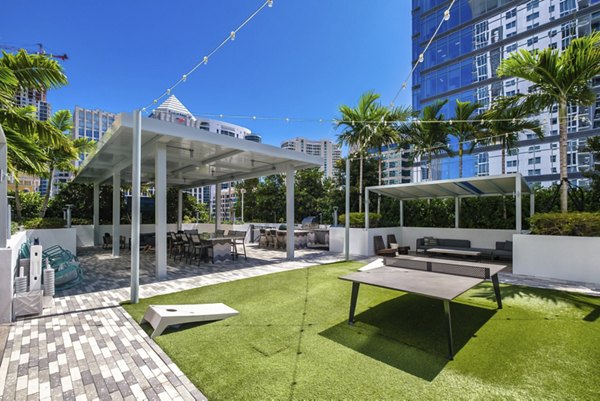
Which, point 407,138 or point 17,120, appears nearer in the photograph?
point 17,120

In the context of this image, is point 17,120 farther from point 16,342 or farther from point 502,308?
point 502,308

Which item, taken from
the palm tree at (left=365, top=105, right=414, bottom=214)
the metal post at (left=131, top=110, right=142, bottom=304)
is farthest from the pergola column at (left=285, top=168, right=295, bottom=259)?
the metal post at (left=131, top=110, right=142, bottom=304)

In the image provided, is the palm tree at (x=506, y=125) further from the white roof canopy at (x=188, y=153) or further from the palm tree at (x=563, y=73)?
the white roof canopy at (x=188, y=153)

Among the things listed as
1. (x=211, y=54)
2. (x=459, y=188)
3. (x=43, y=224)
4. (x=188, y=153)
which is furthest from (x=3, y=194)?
(x=459, y=188)

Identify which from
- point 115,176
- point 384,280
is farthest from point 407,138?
point 115,176

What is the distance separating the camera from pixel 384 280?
13.3 ft

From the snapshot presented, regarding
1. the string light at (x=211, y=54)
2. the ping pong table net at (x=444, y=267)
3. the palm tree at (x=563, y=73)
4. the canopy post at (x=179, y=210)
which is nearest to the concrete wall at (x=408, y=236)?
the palm tree at (x=563, y=73)

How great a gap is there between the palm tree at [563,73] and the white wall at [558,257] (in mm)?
1231

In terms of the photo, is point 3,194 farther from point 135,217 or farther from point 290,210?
point 290,210

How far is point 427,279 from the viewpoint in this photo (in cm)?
417

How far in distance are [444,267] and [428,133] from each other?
10679 mm

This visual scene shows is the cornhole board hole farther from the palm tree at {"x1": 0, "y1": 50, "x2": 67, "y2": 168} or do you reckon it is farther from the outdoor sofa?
the outdoor sofa

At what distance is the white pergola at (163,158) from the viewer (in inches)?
209

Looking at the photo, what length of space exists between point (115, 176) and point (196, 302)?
845 cm
